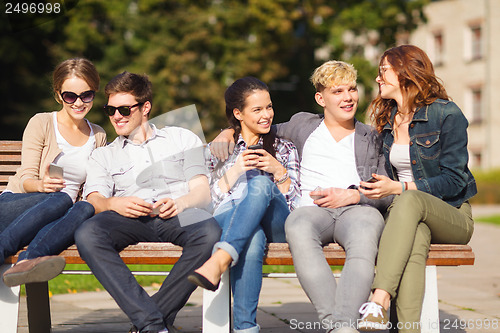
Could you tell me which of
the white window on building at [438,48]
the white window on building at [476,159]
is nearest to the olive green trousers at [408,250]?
the white window on building at [476,159]

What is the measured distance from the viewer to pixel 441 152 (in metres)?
4.30

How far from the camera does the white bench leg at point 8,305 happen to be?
4.07 metres

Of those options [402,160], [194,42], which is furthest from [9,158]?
[194,42]

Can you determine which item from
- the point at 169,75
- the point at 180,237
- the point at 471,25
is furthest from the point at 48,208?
the point at 471,25

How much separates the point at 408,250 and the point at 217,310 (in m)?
1.13

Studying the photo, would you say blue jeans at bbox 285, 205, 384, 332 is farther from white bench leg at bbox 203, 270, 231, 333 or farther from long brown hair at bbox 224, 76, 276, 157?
long brown hair at bbox 224, 76, 276, 157

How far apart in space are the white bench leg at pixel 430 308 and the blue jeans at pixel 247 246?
937mm

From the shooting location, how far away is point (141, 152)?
15.1ft

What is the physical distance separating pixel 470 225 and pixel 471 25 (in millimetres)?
32479

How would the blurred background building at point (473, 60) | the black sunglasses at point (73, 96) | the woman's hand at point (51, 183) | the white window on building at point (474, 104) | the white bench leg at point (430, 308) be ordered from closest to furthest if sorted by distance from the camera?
1. the white bench leg at point (430, 308)
2. the woman's hand at point (51, 183)
3. the black sunglasses at point (73, 96)
4. the blurred background building at point (473, 60)
5. the white window on building at point (474, 104)

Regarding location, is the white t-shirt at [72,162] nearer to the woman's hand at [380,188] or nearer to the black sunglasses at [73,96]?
the black sunglasses at [73,96]

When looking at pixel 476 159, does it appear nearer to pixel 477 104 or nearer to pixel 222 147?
pixel 477 104

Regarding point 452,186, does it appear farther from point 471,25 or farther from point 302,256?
point 471,25

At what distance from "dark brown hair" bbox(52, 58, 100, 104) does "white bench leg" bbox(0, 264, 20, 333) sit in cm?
130
